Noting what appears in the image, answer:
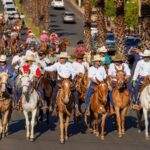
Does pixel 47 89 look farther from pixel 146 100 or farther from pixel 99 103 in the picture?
pixel 146 100

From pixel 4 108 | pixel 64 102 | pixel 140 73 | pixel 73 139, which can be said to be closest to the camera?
pixel 64 102

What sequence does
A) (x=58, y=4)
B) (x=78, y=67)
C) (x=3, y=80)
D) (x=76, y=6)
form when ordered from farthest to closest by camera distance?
(x=76, y=6) < (x=58, y=4) < (x=78, y=67) < (x=3, y=80)

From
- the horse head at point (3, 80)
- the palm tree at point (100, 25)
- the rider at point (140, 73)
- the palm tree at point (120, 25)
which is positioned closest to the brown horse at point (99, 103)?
the rider at point (140, 73)

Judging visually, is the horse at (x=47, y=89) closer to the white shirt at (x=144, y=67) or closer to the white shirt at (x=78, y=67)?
the white shirt at (x=78, y=67)

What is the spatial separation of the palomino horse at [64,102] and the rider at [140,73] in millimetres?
2429

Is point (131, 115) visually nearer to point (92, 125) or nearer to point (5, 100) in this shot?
point (92, 125)

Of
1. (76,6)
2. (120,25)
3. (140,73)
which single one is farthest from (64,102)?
(76,6)

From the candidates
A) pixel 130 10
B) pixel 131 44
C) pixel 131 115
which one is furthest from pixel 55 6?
pixel 131 115

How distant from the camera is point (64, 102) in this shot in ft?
62.6

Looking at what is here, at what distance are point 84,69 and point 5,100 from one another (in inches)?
158

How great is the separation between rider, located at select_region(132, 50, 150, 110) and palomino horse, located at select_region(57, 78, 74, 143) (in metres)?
2.43

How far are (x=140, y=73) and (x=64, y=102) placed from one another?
10.2ft

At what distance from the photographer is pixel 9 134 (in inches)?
812

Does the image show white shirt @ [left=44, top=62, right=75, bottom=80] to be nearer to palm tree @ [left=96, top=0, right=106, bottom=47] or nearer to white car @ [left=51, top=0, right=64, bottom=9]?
palm tree @ [left=96, top=0, right=106, bottom=47]
